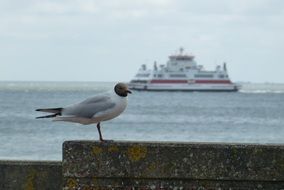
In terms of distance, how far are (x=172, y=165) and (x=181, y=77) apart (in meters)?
149

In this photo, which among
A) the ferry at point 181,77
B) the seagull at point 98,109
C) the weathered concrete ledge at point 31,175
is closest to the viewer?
the seagull at point 98,109

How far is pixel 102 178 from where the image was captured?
571cm

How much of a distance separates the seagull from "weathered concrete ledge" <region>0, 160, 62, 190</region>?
0.76 metres

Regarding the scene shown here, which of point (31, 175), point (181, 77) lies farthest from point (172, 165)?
point (181, 77)

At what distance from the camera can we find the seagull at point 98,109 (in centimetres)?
611

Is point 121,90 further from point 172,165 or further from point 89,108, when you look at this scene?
point 172,165

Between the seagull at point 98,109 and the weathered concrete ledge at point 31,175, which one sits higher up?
the seagull at point 98,109

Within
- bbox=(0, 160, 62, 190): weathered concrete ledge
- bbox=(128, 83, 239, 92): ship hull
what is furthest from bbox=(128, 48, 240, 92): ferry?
bbox=(0, 160, 62, 190): weathered concrete ledge

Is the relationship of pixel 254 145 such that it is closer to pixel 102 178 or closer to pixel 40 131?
pixel 102 178

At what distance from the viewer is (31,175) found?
686 centimetres

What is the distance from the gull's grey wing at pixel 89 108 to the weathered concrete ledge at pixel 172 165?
456 mm

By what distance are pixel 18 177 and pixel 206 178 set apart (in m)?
1.86

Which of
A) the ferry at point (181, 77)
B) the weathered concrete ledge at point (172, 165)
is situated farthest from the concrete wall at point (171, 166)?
the ferry at point (181, 77)

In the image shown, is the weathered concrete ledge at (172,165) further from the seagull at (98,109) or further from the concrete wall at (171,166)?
the seagull at (98,109)
